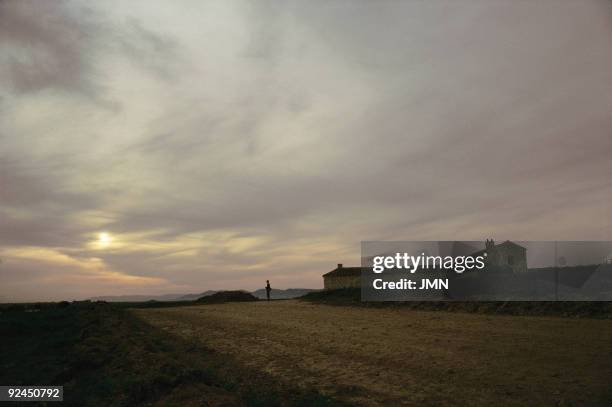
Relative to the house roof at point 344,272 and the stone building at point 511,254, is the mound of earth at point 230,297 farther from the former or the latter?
the stone building at point 511,254

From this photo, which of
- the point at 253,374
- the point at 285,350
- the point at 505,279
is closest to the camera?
the point at 253,374

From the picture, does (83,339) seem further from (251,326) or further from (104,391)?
(104,391)

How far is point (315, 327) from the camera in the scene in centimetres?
2019

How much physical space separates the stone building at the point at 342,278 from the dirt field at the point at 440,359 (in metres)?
43.8

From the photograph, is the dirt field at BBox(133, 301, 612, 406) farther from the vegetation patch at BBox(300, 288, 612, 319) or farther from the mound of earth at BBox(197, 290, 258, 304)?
the mound of earth at BBox(197, 290, 258, 304)

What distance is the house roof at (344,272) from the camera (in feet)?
215

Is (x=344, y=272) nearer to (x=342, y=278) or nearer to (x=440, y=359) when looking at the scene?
(x=342, y=278)

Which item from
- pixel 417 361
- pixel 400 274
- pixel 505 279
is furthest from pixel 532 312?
pixel 400 274

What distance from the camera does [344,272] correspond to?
222ft

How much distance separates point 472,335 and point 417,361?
17.6ft

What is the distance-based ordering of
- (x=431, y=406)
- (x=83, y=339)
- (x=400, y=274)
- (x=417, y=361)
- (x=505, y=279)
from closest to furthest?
(x=431, y=406) < (x=417, y=361) < (x=83, y=339) < (x=505, y=279) < (x=400, y=274)

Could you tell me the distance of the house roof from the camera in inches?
2582

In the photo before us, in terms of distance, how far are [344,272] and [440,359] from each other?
5629 centimetres

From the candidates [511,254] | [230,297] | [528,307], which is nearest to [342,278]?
[230,297]
